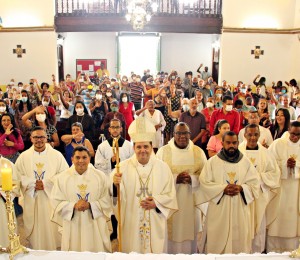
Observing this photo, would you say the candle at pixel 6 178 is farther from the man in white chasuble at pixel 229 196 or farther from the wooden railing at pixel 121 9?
the wooden railing at pixel 121 9

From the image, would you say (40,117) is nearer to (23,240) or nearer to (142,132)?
(23,240)

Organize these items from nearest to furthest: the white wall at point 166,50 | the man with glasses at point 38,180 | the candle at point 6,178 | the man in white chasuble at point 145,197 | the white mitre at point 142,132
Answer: the candle at point 6,178 → the white mitre at point 142,132 → the man in white chasuble at point 145,197 → the man with glasses at point 38,180 → the white wall at point 166,50

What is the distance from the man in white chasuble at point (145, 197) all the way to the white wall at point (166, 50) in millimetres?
17078

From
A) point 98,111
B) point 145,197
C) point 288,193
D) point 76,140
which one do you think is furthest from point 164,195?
point 98,111

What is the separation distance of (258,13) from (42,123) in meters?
11.8

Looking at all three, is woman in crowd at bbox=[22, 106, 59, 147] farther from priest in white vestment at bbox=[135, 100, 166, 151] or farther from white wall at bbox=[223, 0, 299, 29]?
white wall at bbox=[223, 0, 299, 29]

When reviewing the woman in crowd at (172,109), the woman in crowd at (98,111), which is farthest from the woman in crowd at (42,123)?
the woman in crowd at (172,109)

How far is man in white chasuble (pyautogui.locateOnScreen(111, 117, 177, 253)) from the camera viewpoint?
4.68 meters

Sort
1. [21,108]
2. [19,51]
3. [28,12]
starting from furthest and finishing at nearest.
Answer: [19,51], [28,12], [21,108]

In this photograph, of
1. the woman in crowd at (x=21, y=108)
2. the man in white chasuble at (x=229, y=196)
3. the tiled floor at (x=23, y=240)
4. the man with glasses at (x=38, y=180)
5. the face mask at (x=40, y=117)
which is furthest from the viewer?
the woman in crowd at (x=21, y=108)

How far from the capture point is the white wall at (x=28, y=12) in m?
16.1

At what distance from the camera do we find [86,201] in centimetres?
457

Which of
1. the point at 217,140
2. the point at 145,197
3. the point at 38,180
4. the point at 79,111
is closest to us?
the point at 145,197

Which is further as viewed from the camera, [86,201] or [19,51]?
[19,51]
